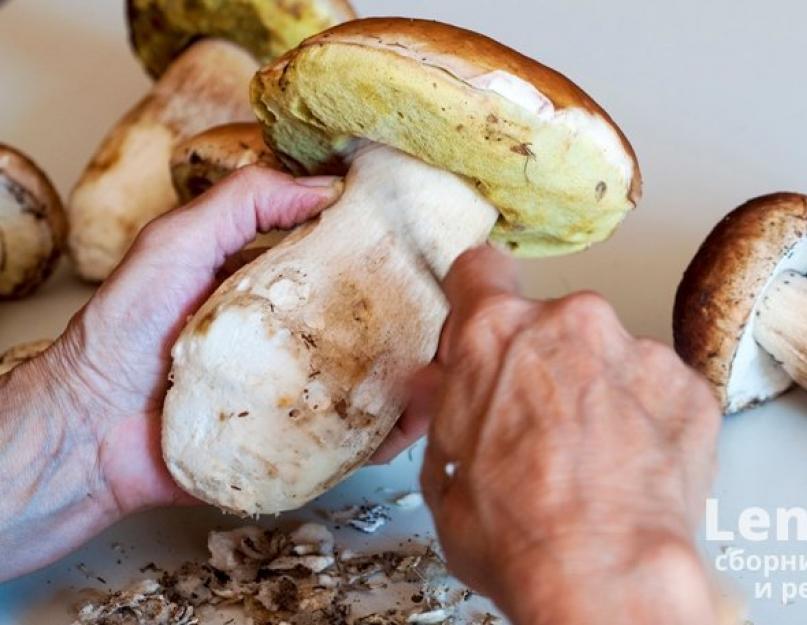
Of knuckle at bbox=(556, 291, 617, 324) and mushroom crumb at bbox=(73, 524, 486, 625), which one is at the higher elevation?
knuckle at bbox=(556, 291, 617, 324)

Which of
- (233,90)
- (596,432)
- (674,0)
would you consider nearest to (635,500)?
(596,432)

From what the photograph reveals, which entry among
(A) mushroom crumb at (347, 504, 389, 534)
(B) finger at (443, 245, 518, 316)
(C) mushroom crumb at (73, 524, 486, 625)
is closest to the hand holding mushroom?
(C) mushroom crumb at (73, 524, 486, 625)

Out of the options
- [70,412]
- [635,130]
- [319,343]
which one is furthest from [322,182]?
[635,130]

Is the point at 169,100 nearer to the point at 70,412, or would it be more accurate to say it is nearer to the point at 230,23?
the point at 230,23

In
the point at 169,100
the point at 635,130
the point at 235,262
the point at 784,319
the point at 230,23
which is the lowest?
the point at 784,319

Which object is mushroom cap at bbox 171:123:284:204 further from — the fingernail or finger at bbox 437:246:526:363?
finger at bbox 437:246:526:363

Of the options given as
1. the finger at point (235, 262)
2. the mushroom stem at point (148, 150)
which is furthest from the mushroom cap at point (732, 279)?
the mushroom stem at point (148, 150)
